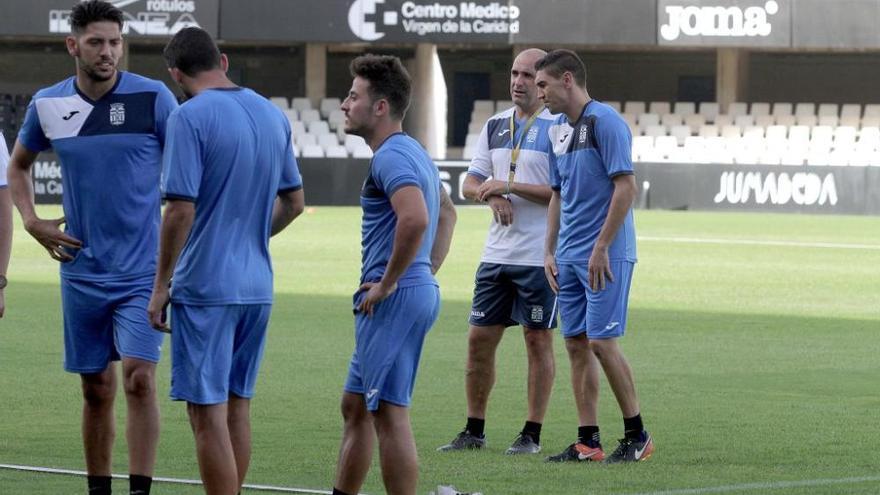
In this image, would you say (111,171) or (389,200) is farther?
(111,171)

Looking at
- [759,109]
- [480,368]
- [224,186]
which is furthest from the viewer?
[759,109]

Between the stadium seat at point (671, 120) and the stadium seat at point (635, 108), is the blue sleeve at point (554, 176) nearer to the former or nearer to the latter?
the stadium seat at point (671, 120)

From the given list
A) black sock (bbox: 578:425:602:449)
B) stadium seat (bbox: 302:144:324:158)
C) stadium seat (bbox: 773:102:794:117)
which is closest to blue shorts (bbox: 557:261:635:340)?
black sock (bbox: 578:425:602:449)

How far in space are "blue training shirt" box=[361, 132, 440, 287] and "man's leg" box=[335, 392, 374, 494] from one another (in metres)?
0.54

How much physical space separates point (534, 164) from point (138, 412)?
322 cm

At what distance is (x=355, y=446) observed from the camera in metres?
6.94

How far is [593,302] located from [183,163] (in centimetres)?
304

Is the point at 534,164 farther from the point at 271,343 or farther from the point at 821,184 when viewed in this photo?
the point at 821,184

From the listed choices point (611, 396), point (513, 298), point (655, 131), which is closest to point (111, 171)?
point (513, 298)

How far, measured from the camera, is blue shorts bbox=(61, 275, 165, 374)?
7.13 m

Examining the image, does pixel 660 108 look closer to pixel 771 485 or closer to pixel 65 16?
pixel 65 16

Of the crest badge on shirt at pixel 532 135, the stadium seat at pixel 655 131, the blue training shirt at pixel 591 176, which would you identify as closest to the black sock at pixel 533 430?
the blue training shirt at pixel 591 176

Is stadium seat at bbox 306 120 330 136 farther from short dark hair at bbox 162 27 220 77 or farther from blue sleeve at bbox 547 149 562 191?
short dark hair at bbox 162 27 220 77

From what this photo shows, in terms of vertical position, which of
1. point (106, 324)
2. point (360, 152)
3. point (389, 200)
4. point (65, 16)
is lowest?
point (360, 152)
